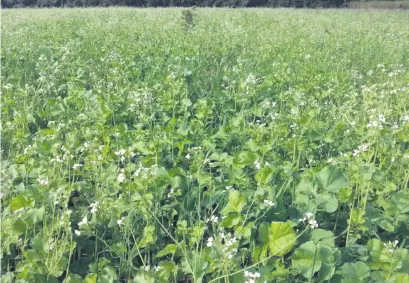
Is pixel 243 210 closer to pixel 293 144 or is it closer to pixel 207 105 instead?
pixel 293 144

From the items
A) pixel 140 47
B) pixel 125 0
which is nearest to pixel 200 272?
pixel 140 47

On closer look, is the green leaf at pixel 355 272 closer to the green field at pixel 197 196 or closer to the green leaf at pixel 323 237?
the green field at pixel 197 196

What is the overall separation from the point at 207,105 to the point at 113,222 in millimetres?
2017

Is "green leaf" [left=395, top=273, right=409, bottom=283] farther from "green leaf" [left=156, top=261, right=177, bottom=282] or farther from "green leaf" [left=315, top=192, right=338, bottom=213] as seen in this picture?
"green leaf" [left=156, top=261, right=177, bottom=282]

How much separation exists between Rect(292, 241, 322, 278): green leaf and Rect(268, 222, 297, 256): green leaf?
0.19 feet

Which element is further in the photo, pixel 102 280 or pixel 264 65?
pixel 264 65

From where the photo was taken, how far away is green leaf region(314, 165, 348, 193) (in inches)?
93.6

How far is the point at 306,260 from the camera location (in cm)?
194

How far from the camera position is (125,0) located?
1502 inches

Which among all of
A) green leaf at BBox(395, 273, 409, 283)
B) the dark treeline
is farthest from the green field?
the dark treeline

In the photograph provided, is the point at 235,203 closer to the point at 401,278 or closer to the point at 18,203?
the point at 401,278

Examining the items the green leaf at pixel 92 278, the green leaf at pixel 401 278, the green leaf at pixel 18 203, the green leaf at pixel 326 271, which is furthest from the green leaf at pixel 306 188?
the green leaf at pixel 18 203

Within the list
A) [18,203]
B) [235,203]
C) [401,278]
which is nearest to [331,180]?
[235,203]

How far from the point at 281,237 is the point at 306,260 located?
5.4 inches
